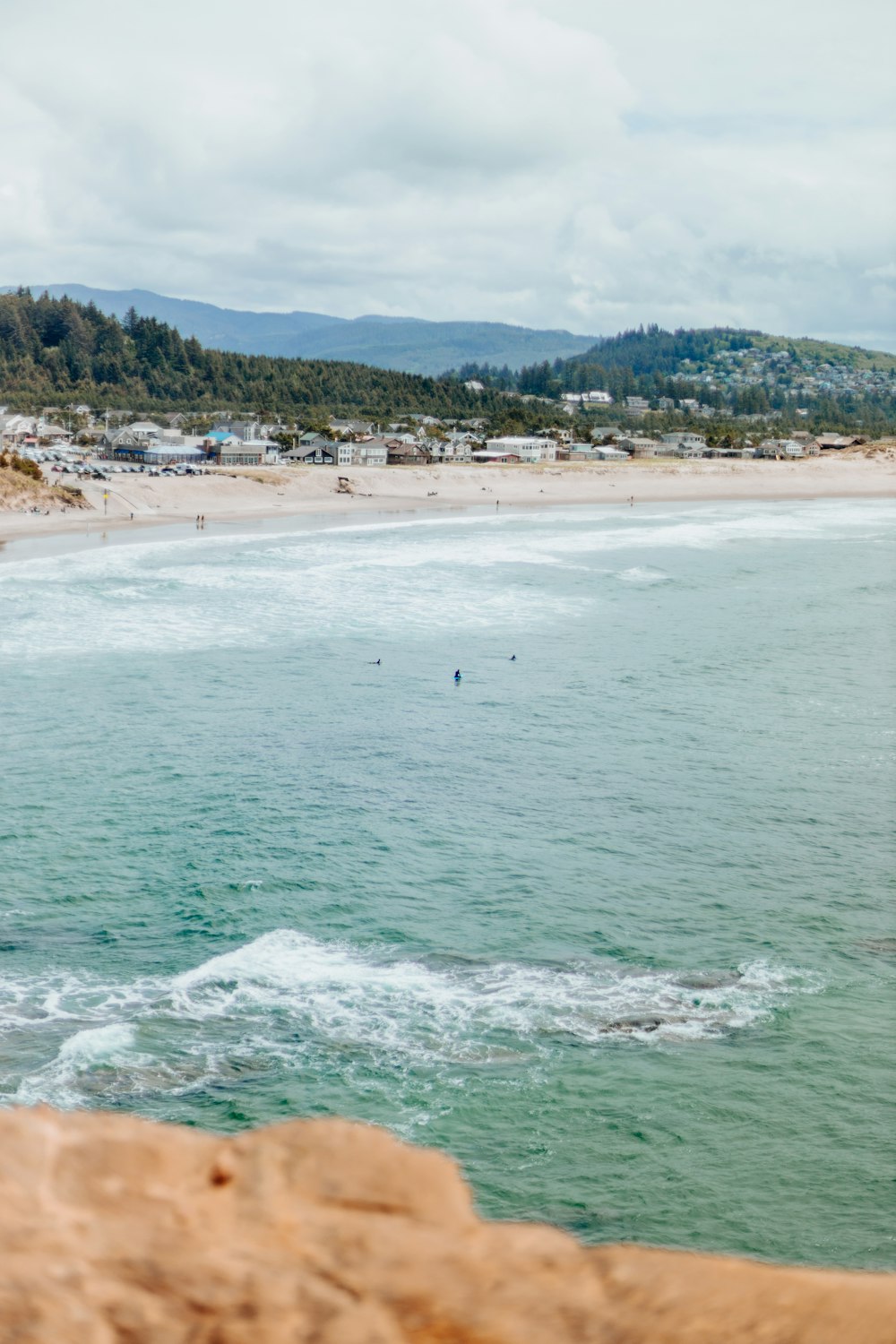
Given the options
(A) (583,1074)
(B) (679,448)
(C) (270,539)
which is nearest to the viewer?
(A) (583,1074)

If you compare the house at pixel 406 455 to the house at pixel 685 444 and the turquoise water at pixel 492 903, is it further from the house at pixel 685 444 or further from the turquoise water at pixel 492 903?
the turquoise water at pixel 492 903

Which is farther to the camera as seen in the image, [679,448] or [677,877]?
[679,448]

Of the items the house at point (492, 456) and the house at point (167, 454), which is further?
the house at point (492, 456)

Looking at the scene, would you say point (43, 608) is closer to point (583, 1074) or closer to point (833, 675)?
point (833, 675)

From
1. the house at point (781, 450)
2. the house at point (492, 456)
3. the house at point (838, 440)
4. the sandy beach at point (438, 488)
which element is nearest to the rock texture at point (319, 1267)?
the sandy beach at point (438, 488)

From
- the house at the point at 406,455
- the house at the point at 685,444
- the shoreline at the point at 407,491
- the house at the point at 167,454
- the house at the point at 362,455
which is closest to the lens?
the shoreline at the point at 407,491

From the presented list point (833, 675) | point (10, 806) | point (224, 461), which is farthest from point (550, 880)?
point (224, 461)

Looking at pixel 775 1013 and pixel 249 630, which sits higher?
pixel 249 630
